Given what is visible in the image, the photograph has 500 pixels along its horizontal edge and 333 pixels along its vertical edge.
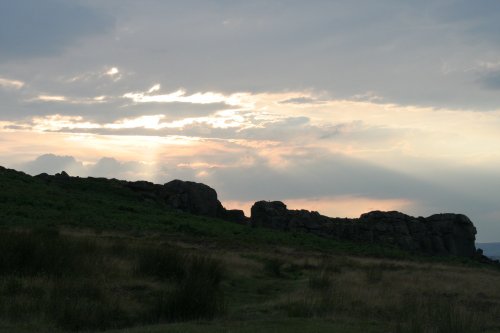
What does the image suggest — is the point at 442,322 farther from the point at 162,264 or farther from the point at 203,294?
the point at 162,264

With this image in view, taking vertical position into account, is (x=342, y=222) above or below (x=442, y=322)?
above

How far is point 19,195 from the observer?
2007 inches

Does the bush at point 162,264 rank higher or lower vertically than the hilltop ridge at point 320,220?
lower

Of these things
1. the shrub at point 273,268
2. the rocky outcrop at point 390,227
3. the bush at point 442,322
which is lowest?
the bush at point 442,322

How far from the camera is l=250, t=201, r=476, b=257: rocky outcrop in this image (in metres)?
71.4

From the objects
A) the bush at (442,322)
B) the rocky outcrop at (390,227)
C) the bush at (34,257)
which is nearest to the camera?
the bush at (442,322)

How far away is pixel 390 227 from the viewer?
72750 mm

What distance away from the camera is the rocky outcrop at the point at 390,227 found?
71438mm

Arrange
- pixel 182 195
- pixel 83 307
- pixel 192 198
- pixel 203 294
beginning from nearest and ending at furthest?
pixel 83 307
pixel 203 294
pixel 192 198
pixel 182 195

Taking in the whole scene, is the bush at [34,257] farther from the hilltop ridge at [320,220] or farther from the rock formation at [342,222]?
the rock formation at [342,222]

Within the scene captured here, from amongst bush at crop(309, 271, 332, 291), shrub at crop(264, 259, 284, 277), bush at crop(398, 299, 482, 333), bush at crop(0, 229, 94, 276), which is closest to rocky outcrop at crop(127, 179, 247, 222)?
shrub at crop(264, 259, 284, 277)

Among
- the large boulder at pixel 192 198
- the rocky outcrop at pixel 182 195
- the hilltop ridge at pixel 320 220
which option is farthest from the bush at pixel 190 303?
the large boulder at pixel 192 198

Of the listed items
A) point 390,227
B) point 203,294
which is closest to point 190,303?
point 203,294

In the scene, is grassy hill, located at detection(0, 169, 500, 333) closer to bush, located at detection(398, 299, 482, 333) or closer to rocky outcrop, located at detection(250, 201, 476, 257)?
bush, located at detection(398, 299, 482, 333)
